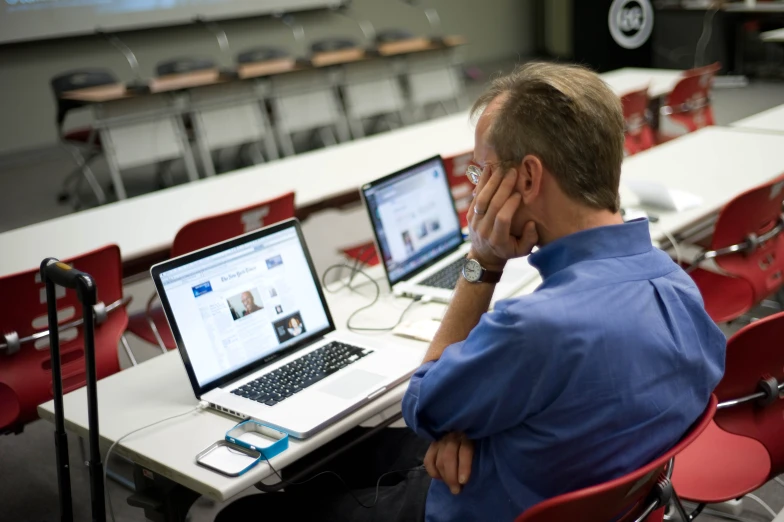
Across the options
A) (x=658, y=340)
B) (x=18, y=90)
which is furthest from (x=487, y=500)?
(x=18, y=90)

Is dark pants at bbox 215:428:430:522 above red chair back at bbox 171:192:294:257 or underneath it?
underneath

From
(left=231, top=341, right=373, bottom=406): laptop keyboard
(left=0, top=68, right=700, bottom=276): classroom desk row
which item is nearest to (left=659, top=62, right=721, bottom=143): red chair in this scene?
(left=0, top=68, right=700, bottom=276): classroom desk row

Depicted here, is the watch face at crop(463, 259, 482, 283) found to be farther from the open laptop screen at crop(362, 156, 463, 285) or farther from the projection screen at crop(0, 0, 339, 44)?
the projection screen at crop(0, 0, 339, 44)

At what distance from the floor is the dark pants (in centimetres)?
77

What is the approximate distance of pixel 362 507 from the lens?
1.62m

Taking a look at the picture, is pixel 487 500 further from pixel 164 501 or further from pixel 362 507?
pixel 164 501

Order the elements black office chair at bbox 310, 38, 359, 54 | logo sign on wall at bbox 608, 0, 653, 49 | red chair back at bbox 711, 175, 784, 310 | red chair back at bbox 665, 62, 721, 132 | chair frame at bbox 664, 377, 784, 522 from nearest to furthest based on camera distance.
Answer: chair frame at bbox 664, 377, 784, 522, red chair back at bbox 711, 175, 784, 310, logo sign on wall at bbox 608, 0, 653, 49, red chair back at bbox 665, 62, 721, 132, black office chair at bbox 310, 38, 359, 54

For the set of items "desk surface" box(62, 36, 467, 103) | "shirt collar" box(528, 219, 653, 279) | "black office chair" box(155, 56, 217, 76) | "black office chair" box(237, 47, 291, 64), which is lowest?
"shirt collar" box(528, 219, 653, 279)

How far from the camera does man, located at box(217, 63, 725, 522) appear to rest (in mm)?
1120

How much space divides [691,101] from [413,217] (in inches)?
128

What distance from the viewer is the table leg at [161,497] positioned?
1.57 meters

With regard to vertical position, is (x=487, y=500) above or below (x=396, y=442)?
above

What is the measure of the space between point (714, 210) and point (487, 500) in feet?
6.21

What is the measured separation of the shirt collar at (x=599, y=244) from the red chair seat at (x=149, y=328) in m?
1.86
